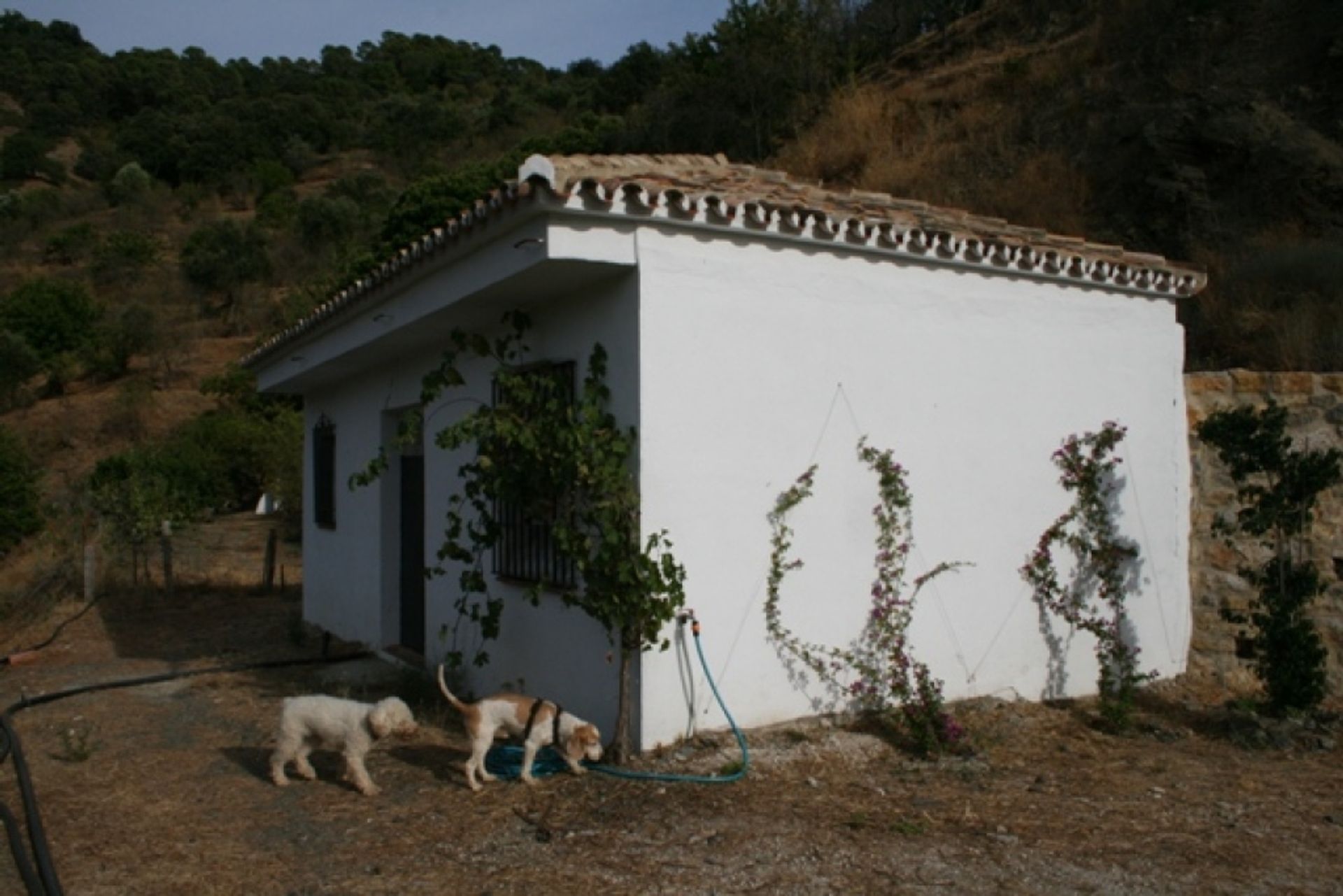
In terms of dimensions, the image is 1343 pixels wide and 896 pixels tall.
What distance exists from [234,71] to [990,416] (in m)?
63.4

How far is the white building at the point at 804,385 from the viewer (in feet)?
19.8

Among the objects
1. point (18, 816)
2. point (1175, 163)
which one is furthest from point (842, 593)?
point (1175, 163)

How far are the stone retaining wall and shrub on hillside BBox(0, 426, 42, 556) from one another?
18673 millimetres

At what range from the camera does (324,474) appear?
1216 centimetres

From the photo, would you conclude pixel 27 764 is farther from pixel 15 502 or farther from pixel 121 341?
pixel 121 341

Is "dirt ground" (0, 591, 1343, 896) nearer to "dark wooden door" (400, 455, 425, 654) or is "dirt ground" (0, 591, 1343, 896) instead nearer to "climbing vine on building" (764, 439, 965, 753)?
"climbing vine on building" (764, 439, 965, 753)

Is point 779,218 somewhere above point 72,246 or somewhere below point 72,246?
below

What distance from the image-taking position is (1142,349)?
26.9 ft

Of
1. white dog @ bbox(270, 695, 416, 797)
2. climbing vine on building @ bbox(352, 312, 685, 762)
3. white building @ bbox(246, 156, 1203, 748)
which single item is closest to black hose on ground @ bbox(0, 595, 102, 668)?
white building @ bbox(246, 156, 1203, 748)

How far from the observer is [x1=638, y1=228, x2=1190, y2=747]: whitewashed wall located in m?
6.12

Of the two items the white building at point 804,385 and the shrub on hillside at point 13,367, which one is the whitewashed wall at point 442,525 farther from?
the shrub on hillside at point 13,367

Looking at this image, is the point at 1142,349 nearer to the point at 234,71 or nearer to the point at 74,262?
the point at 74,262

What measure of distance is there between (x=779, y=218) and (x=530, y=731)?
10.4 feet

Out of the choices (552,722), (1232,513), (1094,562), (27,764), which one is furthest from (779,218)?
(27,764)
